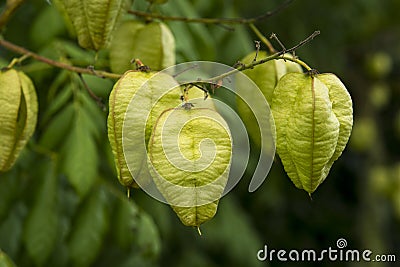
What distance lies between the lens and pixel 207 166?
45.0 inches

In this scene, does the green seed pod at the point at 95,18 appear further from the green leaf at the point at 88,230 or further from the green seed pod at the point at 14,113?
the green leaf at the point at 88,230

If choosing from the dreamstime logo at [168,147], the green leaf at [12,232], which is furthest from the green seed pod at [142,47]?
the green leaf at [12,232]

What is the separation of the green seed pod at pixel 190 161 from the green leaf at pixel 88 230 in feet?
3.47

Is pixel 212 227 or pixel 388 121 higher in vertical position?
pixel 388 121

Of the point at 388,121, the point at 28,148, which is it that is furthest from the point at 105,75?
the point at 388,121

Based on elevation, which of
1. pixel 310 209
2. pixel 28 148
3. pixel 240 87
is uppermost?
pixel 240 87

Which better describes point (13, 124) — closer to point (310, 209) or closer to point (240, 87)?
point (240, 87)

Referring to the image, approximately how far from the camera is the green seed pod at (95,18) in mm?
1402

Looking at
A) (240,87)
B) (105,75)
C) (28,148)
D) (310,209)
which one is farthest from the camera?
(310,209)

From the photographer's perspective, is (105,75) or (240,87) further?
(240,87)

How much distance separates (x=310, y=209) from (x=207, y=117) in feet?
15.9

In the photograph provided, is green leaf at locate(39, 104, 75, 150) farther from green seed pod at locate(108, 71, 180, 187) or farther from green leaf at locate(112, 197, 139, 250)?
green seed pod at locate(108, 71, 180, 187)

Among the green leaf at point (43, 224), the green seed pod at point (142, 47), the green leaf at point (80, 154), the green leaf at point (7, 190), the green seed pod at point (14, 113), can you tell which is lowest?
the green leaf at point (43, 224)

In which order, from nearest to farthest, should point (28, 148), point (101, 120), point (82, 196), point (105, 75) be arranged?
1. point (105, 75)
2. point (82, 196)
3. point (28, 148)
4. point (101, 120)
